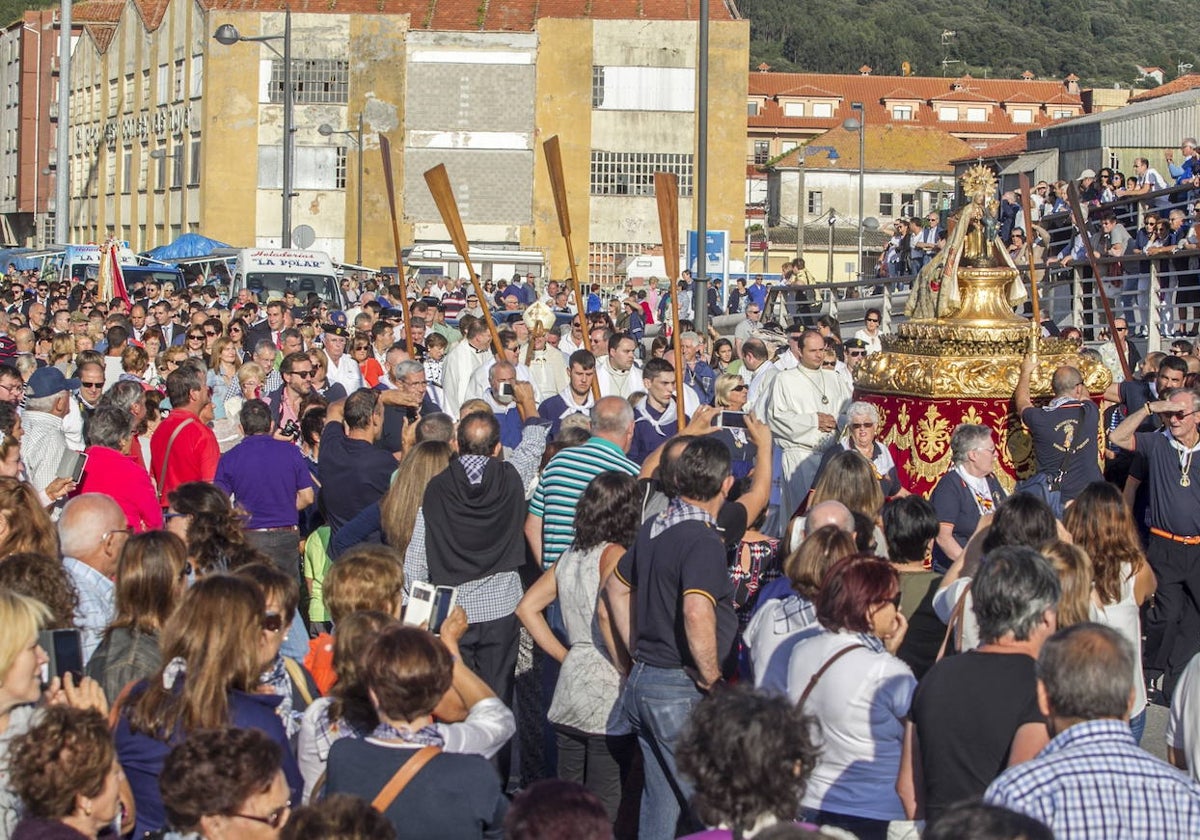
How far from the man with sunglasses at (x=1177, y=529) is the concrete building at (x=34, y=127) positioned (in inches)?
3195

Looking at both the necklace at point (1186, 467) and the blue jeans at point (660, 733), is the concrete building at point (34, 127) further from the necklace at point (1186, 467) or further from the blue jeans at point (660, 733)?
the blue jeans at point (660, 733)

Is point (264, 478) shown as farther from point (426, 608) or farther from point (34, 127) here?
point (34, 127)

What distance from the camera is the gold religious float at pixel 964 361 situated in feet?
32.5

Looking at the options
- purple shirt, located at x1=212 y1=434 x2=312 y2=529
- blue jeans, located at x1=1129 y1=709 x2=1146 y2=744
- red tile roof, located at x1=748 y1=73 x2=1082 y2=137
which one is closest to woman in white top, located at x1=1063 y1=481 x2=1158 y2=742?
blue jeans, located at x1=1129 y1=709 x2=1146 y2=744

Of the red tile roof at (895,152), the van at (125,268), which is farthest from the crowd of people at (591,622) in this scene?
the red tile roof at (895,152)

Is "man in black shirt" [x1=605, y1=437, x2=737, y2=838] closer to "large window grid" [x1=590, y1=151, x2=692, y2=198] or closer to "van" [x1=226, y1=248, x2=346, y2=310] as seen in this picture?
"van" [x1=226, y1=248, x2=346, y2=310]

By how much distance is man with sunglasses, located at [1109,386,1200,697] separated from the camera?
909cm

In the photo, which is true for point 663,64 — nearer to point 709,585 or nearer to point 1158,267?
point 1158,267

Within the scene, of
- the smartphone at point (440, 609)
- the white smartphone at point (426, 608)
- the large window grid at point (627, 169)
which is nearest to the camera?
the white smartphone at point (426, 608)

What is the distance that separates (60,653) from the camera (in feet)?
16.5

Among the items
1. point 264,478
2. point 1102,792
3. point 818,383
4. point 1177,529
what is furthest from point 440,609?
point 818,383

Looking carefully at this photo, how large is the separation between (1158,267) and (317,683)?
42.9ft

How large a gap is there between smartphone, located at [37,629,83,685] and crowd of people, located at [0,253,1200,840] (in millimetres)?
11

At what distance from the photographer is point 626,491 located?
22.5 ft
